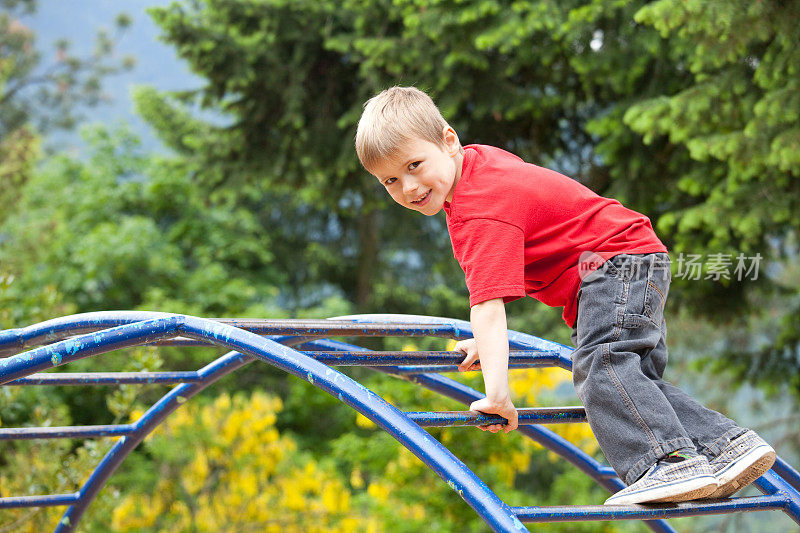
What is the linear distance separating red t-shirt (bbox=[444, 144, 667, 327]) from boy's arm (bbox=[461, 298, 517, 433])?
0.03 m

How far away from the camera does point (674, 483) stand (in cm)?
134

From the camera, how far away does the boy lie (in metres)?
1.42

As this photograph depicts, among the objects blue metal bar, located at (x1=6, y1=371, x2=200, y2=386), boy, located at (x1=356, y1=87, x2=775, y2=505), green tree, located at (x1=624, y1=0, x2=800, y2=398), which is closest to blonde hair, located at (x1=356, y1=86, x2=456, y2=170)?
boy, located at (x1=356, y1=87, x2=775, y2=505)

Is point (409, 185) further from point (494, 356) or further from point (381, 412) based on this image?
point (381, 412)

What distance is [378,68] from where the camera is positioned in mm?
4867

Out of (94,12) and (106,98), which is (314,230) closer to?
(106,98)

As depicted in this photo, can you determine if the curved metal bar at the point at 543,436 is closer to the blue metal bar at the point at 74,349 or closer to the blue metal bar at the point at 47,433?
the blue metal bar at the point at 47,433

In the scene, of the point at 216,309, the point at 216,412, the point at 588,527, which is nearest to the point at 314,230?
the point at 216,309

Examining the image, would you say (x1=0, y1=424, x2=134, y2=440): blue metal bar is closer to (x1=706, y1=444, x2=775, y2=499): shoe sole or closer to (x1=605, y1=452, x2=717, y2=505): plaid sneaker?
(x1=605, y1=452, x2=717, y2=505): plaid sneaker

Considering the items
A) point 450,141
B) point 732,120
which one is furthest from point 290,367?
point 732,120

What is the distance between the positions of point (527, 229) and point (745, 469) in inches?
23.2

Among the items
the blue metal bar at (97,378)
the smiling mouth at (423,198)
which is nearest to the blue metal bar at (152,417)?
the blue metal bar at (97,378)

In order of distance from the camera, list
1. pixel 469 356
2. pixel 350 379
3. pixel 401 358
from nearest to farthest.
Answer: pixel 350 379, pixel 401 358, pixel 469 356

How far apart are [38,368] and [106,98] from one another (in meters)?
11.9
